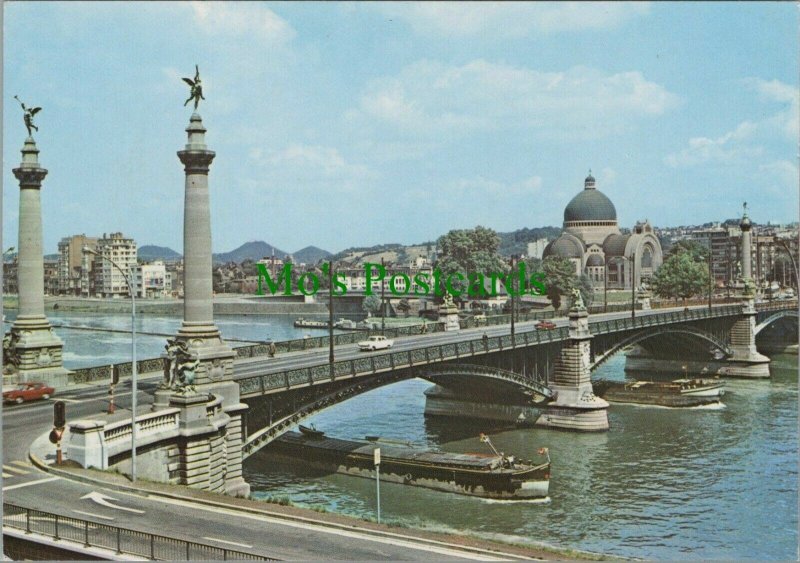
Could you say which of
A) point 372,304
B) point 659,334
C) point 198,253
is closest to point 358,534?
point 198,253

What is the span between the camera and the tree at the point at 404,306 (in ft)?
583

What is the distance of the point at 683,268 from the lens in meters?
153

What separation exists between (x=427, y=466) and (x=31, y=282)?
2309cm

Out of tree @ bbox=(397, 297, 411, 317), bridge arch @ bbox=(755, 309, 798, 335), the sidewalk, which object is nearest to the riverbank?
tree @ bbox=(397, 297, 411, 317)

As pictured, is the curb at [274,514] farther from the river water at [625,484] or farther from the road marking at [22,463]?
the river water at [625,484]

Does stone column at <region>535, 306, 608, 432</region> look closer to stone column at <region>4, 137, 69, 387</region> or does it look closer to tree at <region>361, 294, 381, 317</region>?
stone column at <region>4, 137, 69, 387</region>

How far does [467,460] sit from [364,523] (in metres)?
23.8

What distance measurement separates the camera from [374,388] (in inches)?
1953

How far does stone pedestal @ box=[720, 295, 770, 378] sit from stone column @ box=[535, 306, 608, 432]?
3598cm

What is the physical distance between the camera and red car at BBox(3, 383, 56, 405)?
3709 centimetres

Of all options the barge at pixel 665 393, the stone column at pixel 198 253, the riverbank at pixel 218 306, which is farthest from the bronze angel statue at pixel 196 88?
the riverbank at pixel 218 306

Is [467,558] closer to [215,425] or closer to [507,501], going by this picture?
[215,425]

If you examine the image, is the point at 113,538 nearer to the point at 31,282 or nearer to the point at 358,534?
the point at 358,534

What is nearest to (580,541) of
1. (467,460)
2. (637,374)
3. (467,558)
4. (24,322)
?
(467,460)
